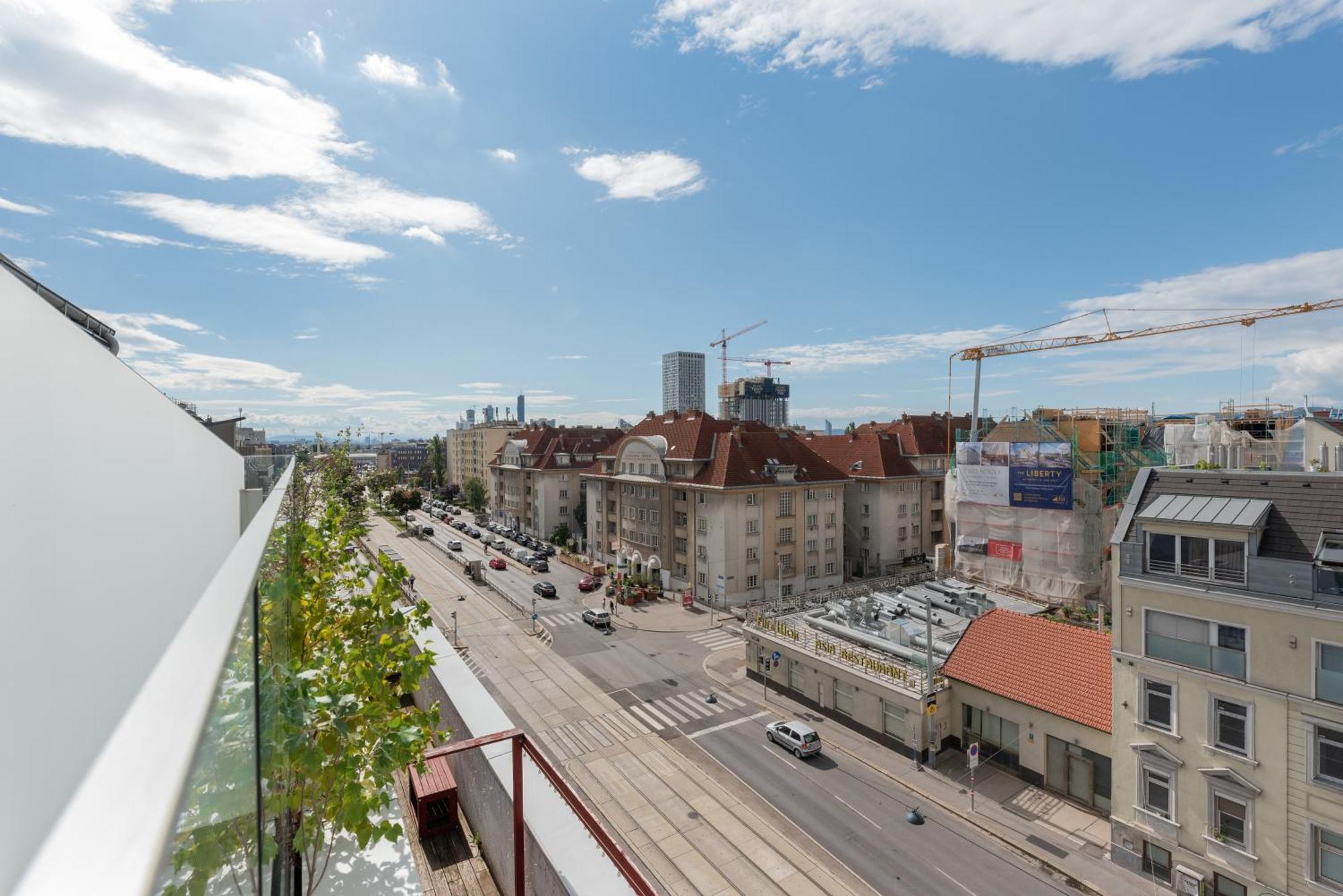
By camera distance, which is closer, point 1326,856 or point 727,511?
point 1326,856

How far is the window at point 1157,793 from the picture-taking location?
16.5 m

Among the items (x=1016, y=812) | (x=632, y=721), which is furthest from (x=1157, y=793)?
(x=632, y=721)

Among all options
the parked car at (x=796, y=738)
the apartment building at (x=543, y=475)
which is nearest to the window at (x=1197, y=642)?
the parked car at (x=796, y=738)

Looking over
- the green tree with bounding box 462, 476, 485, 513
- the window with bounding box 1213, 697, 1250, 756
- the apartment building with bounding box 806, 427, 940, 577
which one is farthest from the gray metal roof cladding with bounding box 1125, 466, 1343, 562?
the green tree with bounding box 462, 476, 485, 513

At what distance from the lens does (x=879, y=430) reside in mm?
56688

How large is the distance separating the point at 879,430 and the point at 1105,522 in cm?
2066

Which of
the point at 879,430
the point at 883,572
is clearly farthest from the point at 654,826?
the point at 879,430

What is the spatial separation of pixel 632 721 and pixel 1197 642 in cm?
1885

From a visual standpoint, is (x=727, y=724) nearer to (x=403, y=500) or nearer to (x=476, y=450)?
(x=403, y=500)

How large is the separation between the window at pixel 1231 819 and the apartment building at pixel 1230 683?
0.10 ft

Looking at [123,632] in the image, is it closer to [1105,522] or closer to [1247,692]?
[1247,692]

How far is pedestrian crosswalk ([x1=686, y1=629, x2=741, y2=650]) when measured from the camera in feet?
118

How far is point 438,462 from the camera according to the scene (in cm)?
11825

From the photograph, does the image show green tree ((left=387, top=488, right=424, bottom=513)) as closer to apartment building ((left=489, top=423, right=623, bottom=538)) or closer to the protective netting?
apartment building ((left=489, top=423, right=623, bottom=538))
